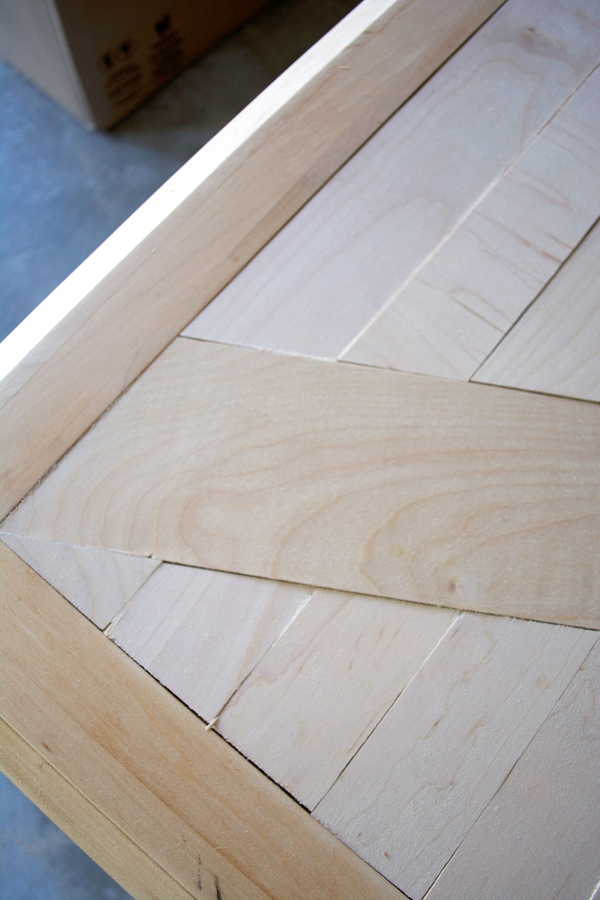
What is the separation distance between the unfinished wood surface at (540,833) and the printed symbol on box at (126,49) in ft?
3.75

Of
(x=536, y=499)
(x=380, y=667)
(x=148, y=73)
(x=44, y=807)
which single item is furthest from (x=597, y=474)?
(x=148, y=73)

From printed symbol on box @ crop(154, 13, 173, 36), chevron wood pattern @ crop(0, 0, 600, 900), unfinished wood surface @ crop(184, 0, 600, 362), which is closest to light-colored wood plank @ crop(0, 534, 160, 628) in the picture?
chevron wood pattern @ crop(0, 0, 600, 900)

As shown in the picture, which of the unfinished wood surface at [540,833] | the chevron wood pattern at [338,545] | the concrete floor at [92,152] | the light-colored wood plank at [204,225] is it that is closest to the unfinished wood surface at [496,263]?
the chevron wood pattern at [338,545]

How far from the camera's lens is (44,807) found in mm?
394

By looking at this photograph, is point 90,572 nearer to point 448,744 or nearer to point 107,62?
point 448,744

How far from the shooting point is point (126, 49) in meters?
1.04

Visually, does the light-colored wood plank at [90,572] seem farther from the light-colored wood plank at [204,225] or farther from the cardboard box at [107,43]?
the cardboard box at [107,43]

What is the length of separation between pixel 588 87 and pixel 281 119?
0.85 feet

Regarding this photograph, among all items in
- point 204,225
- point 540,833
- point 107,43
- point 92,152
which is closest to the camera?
point 540,833

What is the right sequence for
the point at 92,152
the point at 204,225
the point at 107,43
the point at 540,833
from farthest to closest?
1. the point at 92,152
2. the point at 107,43
3. the point at 204,225
4. the point at 540,833

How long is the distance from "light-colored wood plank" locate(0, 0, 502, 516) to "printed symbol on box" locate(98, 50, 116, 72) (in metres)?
0.63

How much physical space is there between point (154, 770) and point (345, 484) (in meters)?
0.22

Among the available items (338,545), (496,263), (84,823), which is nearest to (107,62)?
(496,263)

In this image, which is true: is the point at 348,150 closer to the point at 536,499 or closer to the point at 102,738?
the point at 536,499
